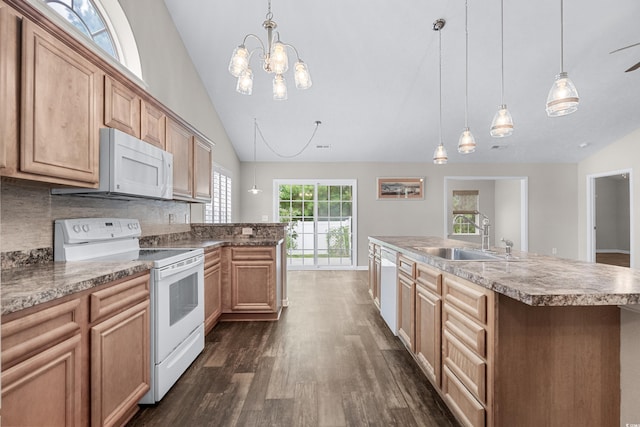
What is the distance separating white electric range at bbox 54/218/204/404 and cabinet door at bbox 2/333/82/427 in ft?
1.93

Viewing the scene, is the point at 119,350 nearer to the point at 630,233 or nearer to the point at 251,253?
the point at 251,253

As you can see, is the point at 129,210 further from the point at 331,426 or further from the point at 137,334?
the point at 331,426

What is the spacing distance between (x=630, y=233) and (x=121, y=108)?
8.07 m

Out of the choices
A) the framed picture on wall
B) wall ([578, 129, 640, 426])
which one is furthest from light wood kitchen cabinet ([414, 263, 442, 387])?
the framed picture on wall

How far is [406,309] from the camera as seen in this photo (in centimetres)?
249

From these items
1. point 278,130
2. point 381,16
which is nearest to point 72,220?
point 381,16

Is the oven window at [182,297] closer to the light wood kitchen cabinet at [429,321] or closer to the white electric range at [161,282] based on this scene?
the white electric range at [161,282]

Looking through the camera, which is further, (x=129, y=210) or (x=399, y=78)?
(x=399, y=78)

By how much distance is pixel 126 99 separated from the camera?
81.7 inches

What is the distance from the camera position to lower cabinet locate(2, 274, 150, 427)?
3.33ft

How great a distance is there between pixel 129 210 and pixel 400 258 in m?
2.41

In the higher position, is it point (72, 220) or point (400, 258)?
point (72, 220)

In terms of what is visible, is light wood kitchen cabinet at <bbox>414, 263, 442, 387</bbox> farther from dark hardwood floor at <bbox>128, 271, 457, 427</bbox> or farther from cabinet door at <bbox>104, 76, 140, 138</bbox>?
cabinet door at <bbox>104, 76, 140, 138</bbox>

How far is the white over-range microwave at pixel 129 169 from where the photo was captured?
184 cm
